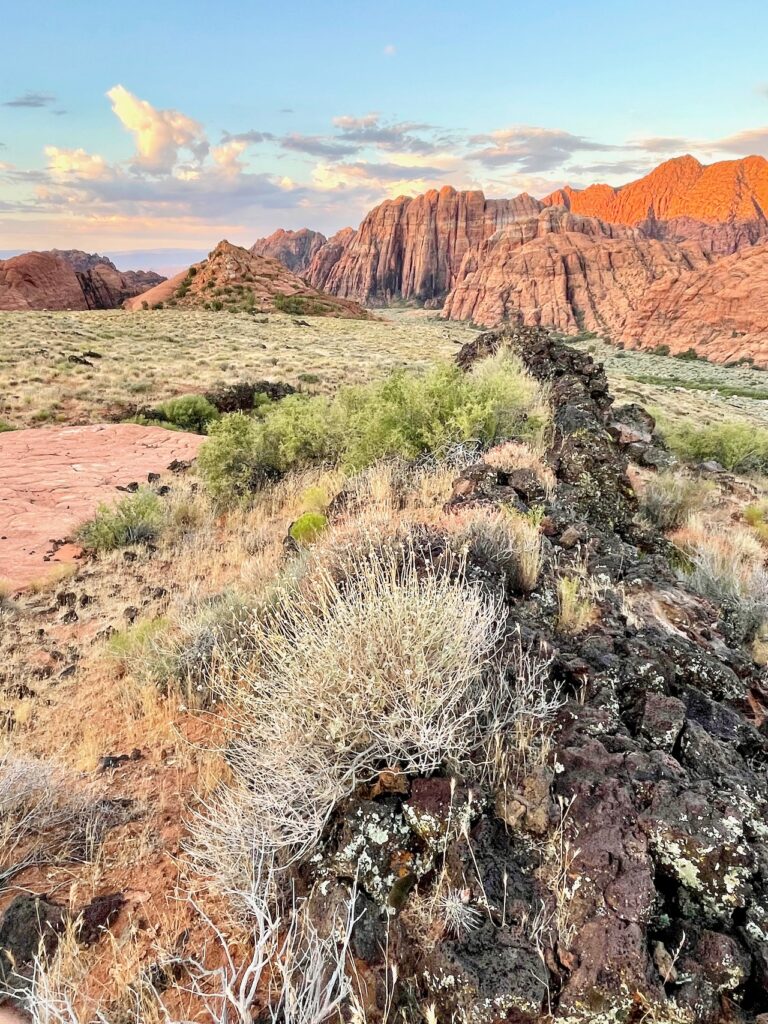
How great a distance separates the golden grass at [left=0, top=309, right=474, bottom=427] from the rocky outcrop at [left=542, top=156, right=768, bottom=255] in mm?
157736

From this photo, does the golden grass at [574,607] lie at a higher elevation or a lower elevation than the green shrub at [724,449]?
higher

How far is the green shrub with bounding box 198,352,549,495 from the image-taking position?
707cm

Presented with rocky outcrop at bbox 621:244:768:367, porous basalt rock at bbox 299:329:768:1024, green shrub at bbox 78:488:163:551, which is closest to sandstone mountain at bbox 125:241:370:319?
rocky outcrop at bbox 621:244:768:367

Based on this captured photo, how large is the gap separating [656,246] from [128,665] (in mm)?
127078

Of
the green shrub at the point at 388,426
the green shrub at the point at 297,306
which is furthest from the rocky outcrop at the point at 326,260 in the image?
the green shrub at the point at 388,426

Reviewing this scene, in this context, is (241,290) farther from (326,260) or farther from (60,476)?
(326,260)

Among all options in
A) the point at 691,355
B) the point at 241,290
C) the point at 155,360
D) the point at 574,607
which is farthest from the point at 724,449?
the point at 691,355

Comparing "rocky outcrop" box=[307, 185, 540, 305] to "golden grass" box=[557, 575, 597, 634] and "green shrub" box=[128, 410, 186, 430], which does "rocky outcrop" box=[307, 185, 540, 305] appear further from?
"golden grass" box=[557, 575, 597, 634]

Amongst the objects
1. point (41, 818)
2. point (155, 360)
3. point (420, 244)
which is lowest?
point (155, 360)

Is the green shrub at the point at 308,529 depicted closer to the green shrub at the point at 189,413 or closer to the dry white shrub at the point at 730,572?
the dry white shrub at the point at 730,572

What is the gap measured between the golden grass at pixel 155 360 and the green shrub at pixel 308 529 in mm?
10824

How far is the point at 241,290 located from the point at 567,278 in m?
68.7

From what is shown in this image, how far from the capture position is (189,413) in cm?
1416

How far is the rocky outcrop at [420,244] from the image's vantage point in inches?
5866
